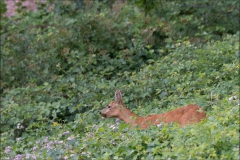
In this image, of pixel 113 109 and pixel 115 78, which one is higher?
pixel 113 109

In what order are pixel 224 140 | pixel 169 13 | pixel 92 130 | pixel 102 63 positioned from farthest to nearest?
pixel 169 13, pixel 102 63, pixel 92 130, pixel 224 140

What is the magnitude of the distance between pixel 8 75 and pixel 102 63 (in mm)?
1838

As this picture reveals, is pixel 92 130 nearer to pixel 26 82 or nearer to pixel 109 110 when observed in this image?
pixel 109 110

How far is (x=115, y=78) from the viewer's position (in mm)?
10836

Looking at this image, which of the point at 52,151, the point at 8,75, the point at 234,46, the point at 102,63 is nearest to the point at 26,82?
the point at 8,75

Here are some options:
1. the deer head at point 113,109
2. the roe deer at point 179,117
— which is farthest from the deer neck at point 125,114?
the roe deer at point 179,117

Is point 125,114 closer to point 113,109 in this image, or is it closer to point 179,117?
point 113,109

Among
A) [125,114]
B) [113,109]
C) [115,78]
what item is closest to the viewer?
[125,114]

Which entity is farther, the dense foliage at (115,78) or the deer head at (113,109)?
the deer head at (113,109)

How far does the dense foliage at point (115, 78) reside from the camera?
617 cm

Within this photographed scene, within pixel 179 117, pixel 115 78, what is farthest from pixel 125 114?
pixel 115 78

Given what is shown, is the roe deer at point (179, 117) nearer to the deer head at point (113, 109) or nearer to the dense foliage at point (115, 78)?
the dense foliage at point (115, 78)

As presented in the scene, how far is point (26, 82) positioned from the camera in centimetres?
1124

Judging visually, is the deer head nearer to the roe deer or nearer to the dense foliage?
the dense foliage
